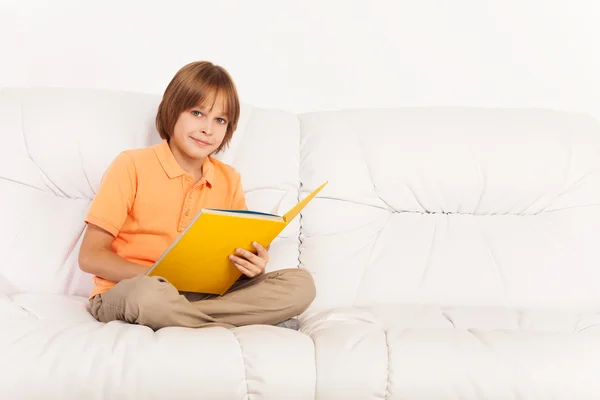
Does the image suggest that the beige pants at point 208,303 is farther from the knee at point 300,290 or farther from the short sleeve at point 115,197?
the short sleeve at point 115,197

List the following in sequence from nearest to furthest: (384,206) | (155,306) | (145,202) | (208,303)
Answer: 1. (155,306)
2. (208,303)
3. (145,202)
4. (384,206)

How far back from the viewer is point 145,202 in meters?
1.82

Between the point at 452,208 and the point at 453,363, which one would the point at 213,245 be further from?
the point at 452,208

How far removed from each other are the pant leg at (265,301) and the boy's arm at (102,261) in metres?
0.17

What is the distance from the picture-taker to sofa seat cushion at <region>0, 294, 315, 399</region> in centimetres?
128

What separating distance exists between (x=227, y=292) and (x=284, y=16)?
3.73 feet

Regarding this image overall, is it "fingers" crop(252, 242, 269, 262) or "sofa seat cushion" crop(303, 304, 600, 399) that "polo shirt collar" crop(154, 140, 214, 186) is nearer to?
"fingers" crop(252, 242, 269, 262)

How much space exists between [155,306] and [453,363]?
2.00 ft

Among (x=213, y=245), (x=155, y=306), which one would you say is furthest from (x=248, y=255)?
(x=155, y=306)

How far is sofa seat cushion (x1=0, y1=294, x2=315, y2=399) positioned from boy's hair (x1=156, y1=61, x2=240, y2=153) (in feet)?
2.22

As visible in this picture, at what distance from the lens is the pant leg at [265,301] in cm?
161

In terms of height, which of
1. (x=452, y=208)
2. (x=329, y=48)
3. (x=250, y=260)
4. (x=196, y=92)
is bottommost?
(x=250, y=260)

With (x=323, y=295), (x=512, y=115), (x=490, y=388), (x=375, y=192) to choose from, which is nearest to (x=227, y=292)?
(x=323, y=295)

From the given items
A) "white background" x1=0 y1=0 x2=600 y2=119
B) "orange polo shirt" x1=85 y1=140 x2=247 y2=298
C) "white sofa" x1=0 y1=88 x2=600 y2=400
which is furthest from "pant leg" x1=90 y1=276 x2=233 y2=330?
"white background" x1=0 y1=0 x2=600 y2=119
